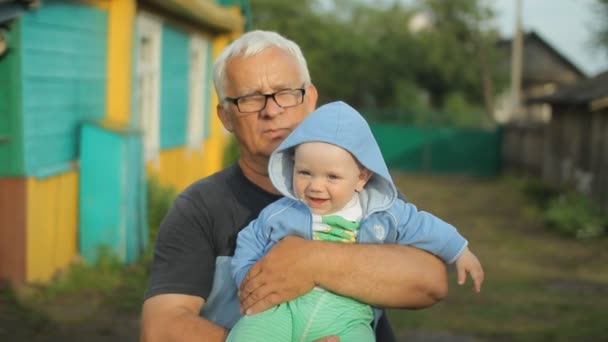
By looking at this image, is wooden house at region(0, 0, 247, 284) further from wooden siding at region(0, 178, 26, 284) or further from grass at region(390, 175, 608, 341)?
grass at region(390, 175, 608, 341)

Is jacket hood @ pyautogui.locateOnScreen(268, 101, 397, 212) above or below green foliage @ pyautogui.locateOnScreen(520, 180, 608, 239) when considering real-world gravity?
above

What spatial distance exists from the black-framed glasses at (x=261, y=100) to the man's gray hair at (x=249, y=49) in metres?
0.06

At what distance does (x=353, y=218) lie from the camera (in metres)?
2.67

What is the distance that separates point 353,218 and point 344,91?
4089cm

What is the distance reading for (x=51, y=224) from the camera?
8219 millimetres

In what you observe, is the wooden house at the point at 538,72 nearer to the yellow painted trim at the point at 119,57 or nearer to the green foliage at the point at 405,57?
the green foliage at the point at 405,57

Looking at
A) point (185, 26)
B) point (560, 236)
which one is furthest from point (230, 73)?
point (560, 236)

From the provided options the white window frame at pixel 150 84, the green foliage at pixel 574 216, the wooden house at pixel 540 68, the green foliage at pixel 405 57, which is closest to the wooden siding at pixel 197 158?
the white window frame at pixel 150 84

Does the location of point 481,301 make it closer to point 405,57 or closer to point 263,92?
point 263,92

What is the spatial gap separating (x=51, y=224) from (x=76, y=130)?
44.5 inches

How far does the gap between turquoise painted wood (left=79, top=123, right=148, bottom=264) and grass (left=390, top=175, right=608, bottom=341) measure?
2630 mm

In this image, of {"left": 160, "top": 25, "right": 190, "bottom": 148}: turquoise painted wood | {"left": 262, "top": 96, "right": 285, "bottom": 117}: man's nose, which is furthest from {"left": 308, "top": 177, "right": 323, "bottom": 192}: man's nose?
{"left": 160, "top": 25, "right": 190, "bottom": 148}: turquoise painted wood

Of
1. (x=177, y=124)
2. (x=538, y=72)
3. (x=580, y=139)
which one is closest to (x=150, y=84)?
(x=177, y=124)

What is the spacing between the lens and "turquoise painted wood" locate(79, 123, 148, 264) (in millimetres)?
8914
